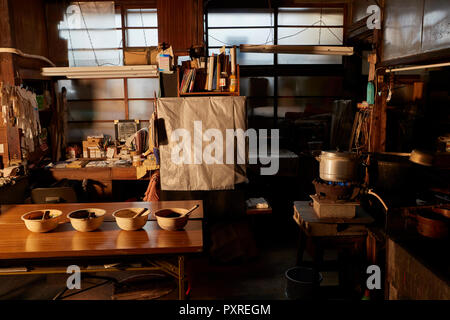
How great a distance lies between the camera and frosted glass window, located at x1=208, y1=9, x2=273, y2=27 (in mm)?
6805

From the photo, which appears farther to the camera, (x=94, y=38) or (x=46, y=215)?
(x=94, y=38)

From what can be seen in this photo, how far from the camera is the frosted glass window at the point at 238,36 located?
6.85m

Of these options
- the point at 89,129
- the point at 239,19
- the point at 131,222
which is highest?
the point at 239,19

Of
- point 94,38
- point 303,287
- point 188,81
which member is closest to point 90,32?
point 94,38

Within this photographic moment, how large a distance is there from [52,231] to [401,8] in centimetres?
475

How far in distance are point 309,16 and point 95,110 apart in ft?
14.4

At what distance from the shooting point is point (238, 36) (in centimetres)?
687

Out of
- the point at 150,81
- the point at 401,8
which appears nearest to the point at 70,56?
the point at 150,81

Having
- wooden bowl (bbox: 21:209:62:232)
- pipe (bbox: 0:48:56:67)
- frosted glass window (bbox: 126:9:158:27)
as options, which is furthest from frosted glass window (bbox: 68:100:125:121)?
wooden bowl (bbox: 21:209:62:232)

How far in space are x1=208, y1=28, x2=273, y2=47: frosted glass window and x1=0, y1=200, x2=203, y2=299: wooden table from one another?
4419 millimetres

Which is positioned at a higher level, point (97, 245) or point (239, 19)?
point (239, 19)

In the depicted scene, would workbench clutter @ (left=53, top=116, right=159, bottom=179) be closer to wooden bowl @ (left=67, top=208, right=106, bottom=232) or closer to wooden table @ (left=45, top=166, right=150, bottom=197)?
wooden table @ (left=45, top=166, right=150, bottom=197)

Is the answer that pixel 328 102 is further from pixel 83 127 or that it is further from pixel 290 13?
pixel 83 127

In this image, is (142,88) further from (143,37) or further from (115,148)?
(115,148)
